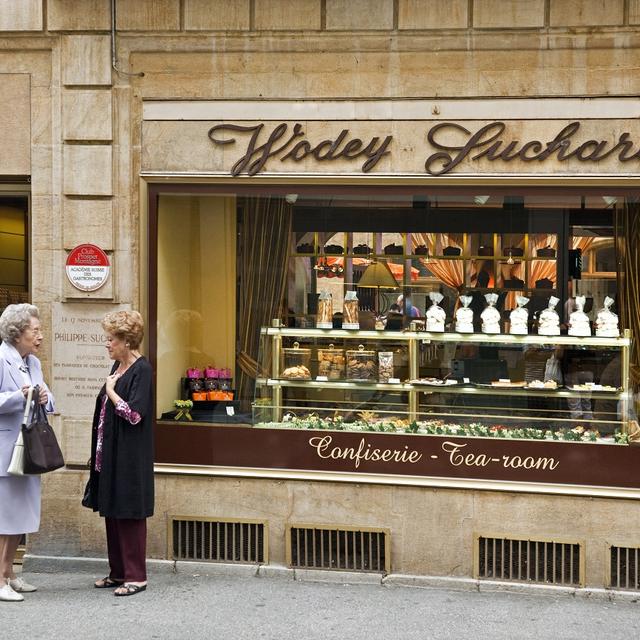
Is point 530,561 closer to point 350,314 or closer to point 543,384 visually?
point 543,384

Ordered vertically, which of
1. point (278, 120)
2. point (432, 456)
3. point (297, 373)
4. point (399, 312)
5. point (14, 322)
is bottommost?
point (432, 456)

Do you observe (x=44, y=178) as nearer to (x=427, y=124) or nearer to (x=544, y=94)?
(x=427, y=124)

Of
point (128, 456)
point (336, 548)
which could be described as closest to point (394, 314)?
point (336, 548)

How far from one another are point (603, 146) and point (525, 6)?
1167mm

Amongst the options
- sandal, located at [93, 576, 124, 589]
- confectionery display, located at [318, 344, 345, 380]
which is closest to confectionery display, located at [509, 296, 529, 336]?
confectionery display, located at [318, 344, 345, 380]

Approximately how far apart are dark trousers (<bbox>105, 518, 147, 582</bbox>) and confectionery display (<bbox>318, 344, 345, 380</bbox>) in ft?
6.59

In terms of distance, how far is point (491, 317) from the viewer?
7.58 meters

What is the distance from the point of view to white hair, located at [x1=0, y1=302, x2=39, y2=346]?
6.26 meters

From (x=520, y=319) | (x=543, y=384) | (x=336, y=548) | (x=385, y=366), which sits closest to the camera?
(x=336, y=548)

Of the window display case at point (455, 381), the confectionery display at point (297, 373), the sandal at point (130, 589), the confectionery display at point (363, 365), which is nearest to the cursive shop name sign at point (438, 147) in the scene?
the window display case at point (455, 381)

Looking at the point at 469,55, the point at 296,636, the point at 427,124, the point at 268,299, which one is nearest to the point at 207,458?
the point at 268,299

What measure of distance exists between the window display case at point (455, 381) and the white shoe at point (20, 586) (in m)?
2.07

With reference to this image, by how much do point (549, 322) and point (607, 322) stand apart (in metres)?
0.44

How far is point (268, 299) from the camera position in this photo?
7871mm
